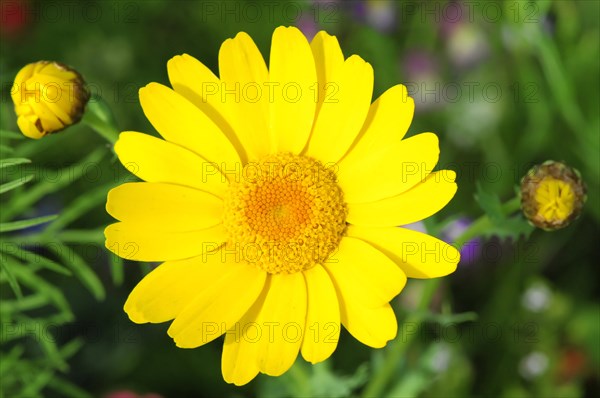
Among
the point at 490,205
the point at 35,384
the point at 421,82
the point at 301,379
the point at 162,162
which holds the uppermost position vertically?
the point at 162,162

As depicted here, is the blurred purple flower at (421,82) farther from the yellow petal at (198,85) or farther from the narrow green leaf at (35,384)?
the narrow green leaf at (35,384)

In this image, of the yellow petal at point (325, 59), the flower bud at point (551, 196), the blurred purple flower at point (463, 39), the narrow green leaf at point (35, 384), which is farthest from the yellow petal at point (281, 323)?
the blurred purple flower at point (463, 39)

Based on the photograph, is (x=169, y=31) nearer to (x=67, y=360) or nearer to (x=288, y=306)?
(x=67, y=360)

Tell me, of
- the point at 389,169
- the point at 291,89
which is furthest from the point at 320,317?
the point at 291,89

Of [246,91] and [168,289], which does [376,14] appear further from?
[168,289]

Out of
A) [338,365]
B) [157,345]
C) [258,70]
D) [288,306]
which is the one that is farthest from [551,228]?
[157,345]

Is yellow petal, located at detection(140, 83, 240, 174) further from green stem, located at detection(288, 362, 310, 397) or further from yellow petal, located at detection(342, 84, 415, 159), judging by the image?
green stem, located at detection(288, 362, 310, 397)
